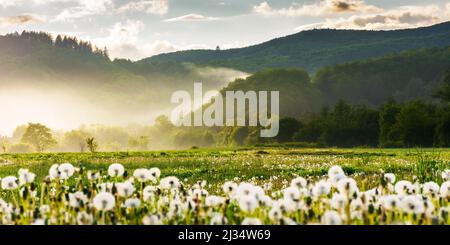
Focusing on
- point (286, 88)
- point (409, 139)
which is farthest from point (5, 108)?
point (409, 139)

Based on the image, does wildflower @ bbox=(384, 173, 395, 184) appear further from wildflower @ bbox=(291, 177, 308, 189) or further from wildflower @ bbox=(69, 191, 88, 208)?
wildflower @ bbox=(69, 191, 88, 208)

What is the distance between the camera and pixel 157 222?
384cm

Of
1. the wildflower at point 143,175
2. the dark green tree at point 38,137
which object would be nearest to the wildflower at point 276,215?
the wildflower at point 143,175

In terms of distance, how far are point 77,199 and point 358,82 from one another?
146213 mm

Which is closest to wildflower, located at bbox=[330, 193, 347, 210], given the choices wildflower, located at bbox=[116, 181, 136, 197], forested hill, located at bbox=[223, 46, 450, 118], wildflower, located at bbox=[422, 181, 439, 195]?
wildflower, located at bbox=[422, 181, 439, 195]

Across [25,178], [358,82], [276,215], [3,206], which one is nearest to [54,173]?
[25,178]

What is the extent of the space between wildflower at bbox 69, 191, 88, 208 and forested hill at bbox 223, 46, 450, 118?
13154 cm

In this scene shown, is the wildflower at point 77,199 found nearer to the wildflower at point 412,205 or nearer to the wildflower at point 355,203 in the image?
the wildflower at point 355,203

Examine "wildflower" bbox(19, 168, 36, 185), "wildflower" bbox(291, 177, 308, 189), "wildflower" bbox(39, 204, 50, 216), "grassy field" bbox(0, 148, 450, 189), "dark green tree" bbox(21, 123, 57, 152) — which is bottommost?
"dark green tree" bbox(21, 123, 57, 152)

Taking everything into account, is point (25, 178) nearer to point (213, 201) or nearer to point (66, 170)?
point (66, 170)

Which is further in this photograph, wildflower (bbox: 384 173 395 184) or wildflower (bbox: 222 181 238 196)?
wildflower (bbox: 384 173 395 184)

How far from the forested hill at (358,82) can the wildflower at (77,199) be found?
131535 millimetres

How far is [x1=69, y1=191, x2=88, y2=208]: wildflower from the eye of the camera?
421 cm

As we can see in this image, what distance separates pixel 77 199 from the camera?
14.4 feet
